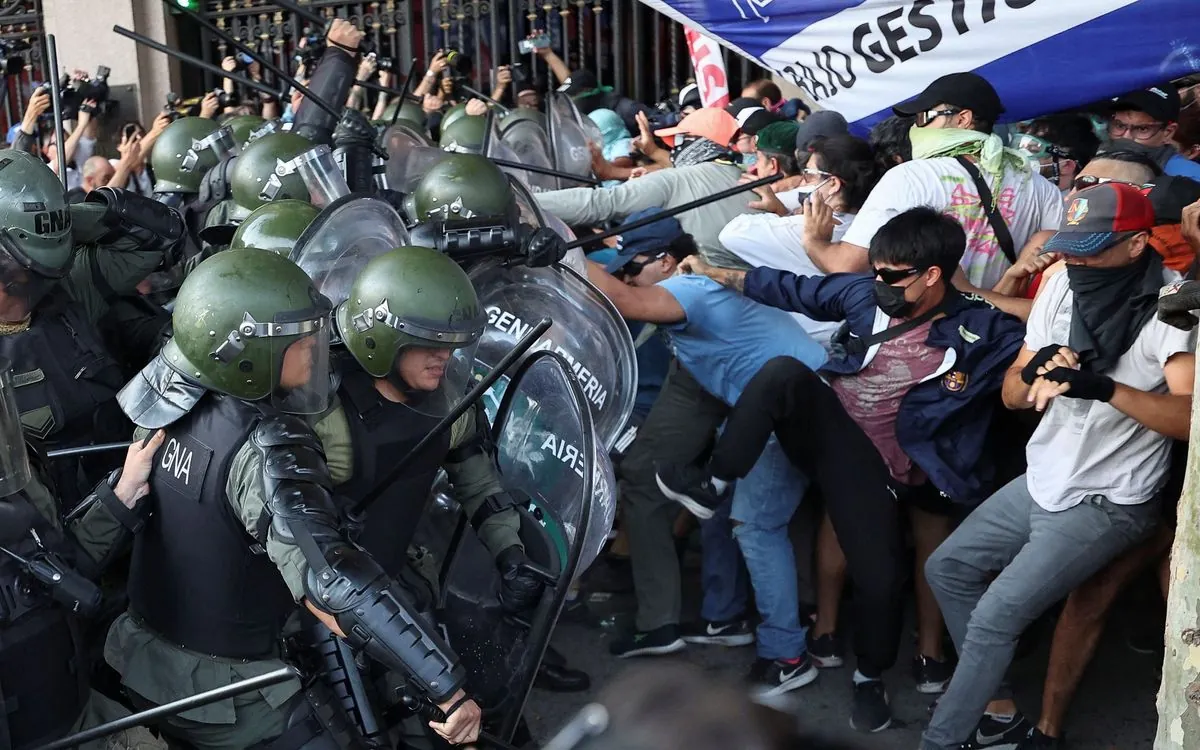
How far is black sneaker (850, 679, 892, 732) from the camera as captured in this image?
4.68 metres

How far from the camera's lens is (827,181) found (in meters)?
5.34

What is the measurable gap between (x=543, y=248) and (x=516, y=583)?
1395 mm

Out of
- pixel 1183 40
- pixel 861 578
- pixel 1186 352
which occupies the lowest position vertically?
pixel 861 578

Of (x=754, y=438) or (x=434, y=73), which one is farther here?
(x=434, y=73)

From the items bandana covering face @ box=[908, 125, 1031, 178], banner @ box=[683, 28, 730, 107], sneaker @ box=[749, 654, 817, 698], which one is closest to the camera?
bandana covering face @ box=[908, 125, 1031, 178]

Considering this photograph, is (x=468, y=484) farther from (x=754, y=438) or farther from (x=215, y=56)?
(x=215, y=56)

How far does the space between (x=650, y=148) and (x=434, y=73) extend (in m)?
2.27

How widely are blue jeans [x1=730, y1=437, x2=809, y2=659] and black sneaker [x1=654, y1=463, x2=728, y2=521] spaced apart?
0.48ft

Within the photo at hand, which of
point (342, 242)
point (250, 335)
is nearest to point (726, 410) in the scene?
point (342, 242)

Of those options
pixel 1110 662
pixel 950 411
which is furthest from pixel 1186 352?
pixel 1110 662

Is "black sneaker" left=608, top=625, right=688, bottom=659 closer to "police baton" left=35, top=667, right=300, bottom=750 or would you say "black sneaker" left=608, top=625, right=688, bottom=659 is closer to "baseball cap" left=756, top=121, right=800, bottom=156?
"baseball cap" left=756, top=121, right=800, bottom=156

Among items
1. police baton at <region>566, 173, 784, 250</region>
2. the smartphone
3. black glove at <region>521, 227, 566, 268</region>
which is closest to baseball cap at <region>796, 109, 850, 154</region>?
police baton at <region>566, 173, 784, 250</region>

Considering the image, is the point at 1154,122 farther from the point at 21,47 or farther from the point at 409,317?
the point at 21,47

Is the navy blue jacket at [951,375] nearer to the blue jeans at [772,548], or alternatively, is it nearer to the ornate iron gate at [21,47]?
the blue jeans at [772,548]
